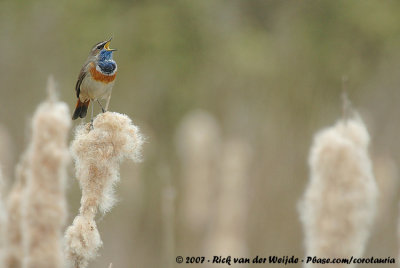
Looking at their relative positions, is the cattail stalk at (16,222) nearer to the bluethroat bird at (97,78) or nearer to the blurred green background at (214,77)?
the bluethroat bird at (97,78)

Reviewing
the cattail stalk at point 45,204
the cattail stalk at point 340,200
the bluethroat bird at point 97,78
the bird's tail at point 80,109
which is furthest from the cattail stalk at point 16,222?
the bird's tail at point 80,109

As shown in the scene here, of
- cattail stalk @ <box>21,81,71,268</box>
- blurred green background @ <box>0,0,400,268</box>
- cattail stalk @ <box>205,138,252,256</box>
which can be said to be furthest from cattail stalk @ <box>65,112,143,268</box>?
blurred green background @ <box>0,0,400,268</box>

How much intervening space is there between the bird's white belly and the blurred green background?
2.49m

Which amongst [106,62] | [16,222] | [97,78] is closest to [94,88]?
[97,78]

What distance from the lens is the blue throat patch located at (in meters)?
3.10

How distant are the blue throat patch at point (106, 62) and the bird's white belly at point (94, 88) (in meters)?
0.07

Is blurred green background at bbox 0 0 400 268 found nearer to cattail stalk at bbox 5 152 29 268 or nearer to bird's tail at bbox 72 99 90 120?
bird's tail at bbox 72 99 90 120

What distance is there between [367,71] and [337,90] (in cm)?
45

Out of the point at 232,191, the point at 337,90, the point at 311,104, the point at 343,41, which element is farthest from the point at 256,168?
the point at 343,41

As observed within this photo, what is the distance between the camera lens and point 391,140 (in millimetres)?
5289

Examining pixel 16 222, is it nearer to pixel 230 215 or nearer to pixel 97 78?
pixel 97 78

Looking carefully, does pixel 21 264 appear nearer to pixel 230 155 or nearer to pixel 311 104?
pixel 230 155

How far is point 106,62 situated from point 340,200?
149cm

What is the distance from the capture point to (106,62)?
3.12 metres
